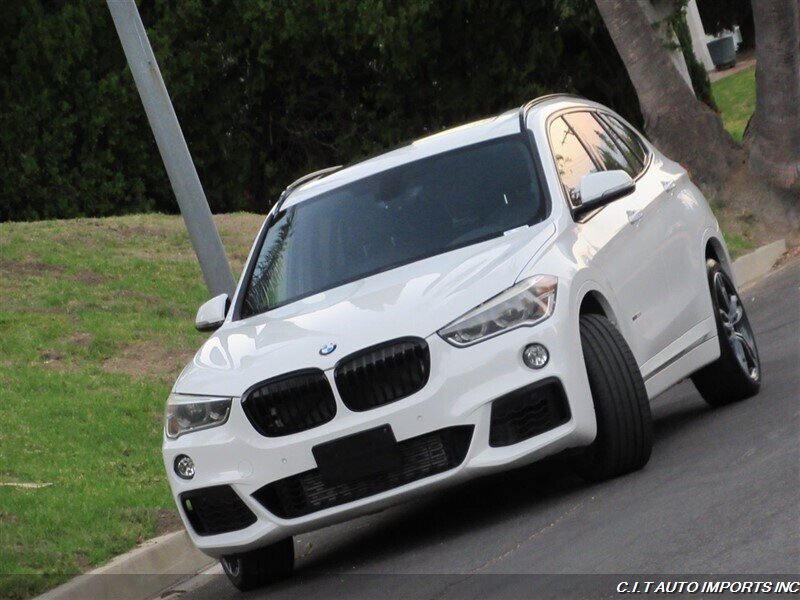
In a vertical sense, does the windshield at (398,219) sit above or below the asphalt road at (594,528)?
above

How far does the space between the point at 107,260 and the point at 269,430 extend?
10771 mm

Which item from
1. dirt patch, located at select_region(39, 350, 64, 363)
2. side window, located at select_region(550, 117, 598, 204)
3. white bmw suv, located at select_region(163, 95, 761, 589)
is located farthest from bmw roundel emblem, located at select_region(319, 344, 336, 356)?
dirt patch, located at select_region(39, 350, 64, 363)

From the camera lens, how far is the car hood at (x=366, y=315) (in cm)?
688

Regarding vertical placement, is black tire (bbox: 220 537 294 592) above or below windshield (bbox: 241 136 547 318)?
below

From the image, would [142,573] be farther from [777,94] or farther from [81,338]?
[777,94]

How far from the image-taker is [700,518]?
20.3 ft

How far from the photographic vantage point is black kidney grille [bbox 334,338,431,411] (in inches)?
267

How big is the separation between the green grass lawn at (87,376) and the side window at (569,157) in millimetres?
2869

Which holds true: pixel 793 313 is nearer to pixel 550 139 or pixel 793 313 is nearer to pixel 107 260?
pixel 550 139

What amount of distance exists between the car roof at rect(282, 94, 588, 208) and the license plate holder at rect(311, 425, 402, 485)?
2.22m

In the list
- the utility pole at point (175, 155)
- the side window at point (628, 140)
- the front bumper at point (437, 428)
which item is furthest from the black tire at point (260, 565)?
the utility pole at point (175, 155)

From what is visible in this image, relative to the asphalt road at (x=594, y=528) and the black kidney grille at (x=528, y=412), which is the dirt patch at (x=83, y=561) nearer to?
the asphalt road at (x=594, y=528)

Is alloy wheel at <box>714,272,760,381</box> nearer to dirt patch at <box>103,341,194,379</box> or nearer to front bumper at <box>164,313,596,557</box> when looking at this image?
front bumper at <box>164,313,596,557</box>

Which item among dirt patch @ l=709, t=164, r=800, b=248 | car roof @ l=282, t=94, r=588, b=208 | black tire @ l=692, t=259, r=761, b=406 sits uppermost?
car roof @ l=282, t=94, r=588, b=208
